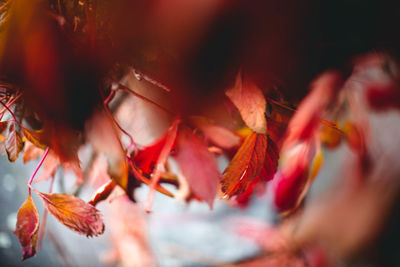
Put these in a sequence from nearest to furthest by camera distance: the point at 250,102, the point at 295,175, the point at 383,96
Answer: the point at 250,102
the point at 295,175
the point at 383,96

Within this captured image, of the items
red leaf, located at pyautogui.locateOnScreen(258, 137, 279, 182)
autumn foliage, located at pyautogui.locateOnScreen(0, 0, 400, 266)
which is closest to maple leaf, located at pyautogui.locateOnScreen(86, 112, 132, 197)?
autumn foliage, located at pyautogui.locateOnScreen(0, 0, 400, 266)

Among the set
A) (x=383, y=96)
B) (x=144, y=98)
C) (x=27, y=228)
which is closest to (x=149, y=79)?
(x=144, y=98)

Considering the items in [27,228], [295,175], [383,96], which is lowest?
[27,228]

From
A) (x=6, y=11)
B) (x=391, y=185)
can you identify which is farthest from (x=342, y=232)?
(x=6, y=11)

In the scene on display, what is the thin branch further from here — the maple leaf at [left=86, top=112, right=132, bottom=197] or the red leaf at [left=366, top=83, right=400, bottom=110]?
the red leaf at [left=366, top=83, right=400, bottom=110]

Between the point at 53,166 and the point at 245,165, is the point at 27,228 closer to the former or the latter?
the point at 53,166

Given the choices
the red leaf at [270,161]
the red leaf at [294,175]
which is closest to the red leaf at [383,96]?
the red leaf at [294,175]
